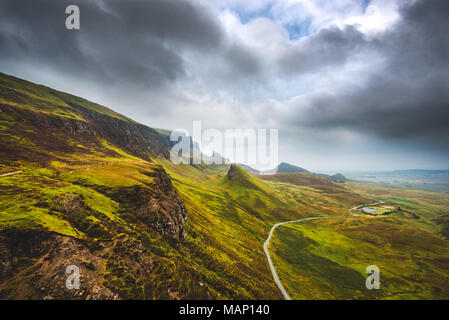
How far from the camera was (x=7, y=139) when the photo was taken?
172 ft

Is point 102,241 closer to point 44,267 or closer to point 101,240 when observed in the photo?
point 101,240

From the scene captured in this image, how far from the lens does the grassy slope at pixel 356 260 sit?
190 feet

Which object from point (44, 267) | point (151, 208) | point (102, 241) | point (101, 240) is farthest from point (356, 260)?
point (44, 267)

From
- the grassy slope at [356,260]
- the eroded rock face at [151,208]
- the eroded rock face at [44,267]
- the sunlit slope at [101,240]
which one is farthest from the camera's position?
the grassy slope at [356,260]

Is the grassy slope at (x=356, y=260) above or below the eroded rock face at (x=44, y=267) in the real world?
below

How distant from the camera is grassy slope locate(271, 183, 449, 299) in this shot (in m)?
57.8

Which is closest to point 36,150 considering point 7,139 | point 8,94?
point 7,139

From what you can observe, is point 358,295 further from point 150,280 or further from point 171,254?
point 150,280

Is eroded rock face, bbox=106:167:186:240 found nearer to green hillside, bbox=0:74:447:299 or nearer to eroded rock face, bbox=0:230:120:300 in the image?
green hillside, bbox=0:74:447:299

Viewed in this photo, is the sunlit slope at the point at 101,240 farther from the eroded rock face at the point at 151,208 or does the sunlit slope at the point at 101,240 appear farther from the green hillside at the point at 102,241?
the eroded rock face at the point at 151,208

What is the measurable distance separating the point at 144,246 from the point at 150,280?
7374mm

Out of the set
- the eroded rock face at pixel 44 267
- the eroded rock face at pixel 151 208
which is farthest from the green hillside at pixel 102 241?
the eroded rock face at pixel 151 208

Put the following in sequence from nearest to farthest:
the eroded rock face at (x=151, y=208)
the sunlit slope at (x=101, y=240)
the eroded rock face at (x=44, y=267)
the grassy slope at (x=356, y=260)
Answer: the eroded rock face at (x=44, y=267), the sunlit slope at (x=101, y=240), the eroded rock face at (x=151, y=208), the grassy slope at (x=356, y=260)

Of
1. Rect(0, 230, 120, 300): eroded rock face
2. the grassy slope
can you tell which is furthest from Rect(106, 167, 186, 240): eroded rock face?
the grassy slope
